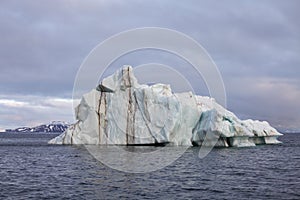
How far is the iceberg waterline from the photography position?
5178 centimetres

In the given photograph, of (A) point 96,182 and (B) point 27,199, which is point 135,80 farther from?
(B) point 27,199

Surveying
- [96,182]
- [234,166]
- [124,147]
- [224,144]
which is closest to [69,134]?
[124,147]

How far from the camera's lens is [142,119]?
172 feet

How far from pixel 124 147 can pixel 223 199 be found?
A: 32926mm

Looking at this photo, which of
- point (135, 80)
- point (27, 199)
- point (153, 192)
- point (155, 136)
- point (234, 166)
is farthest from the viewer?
point (135, 80)

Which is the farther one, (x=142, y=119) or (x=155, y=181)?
(x=142, y=119)

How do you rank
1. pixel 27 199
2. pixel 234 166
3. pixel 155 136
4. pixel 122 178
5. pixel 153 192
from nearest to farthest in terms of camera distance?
pixel 27 199, pixel 153 192, pixel 122 178, pixel 234 166, pixel 155 136

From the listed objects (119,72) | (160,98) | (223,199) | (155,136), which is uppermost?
(119,72)

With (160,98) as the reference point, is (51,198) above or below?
below

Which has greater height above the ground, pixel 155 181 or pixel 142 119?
pixel 142 119

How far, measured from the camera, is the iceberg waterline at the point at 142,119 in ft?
170

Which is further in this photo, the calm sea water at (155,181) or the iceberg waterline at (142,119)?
the iceberg waterline at (142,119)

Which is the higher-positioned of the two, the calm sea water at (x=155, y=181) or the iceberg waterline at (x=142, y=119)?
the iceberg waterline at (x=142, y=119)

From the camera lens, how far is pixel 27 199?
20.3 m
